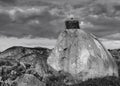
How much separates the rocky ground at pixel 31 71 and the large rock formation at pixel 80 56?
2.06 ft

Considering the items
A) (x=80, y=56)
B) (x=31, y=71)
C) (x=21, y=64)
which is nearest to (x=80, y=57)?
(x=80, y=56)

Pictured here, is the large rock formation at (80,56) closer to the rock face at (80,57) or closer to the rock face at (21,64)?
the rock face at (80,57)

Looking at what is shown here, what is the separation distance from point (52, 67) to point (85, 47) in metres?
3.32

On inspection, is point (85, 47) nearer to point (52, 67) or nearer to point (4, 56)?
point (52, 67)

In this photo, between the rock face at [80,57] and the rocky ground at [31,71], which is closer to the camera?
the rocky ground at [31,71]

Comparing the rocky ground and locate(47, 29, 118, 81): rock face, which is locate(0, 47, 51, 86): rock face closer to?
the rocky ground

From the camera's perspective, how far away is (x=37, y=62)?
27953 mm

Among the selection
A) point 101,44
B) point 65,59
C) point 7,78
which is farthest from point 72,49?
point 7,78

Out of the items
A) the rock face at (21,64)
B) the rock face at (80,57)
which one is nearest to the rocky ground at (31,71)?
the rock face at (21,64)

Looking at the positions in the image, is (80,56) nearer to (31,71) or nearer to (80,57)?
(80,57)

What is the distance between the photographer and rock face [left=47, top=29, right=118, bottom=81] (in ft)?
87.2

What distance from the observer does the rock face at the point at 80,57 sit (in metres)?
26.6

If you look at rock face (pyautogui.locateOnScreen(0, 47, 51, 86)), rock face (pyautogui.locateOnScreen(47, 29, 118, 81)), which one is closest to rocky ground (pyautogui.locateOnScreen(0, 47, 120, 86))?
rock face (pyautogui.locateOnScreen(0, 47, 51, 86))

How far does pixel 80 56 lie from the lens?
2692 cm
